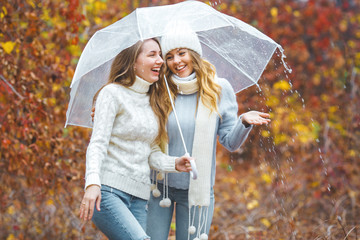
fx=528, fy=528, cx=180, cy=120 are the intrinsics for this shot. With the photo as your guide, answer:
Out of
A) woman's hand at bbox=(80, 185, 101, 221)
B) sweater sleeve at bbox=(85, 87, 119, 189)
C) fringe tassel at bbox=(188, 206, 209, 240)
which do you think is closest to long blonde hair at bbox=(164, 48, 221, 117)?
sweater sleeve at bbox=(85, 87, 119, 189)

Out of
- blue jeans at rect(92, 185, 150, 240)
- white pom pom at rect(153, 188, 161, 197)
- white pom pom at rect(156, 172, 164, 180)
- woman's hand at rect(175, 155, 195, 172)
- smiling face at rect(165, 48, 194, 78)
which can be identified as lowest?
white pom pom at rect(153, 188, 161, 197)

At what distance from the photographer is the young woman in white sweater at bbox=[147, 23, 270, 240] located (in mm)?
3170

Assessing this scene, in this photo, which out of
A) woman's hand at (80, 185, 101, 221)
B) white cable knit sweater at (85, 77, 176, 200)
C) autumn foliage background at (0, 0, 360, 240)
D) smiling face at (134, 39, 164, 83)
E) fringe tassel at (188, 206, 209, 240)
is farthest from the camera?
autumn foliage background at (0, 0, 360, 240)

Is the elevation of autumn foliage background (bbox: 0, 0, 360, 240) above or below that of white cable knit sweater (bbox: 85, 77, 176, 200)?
below

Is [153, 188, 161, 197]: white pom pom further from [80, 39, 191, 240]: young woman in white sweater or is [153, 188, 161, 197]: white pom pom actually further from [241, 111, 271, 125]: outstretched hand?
[241, 111, 271, 125]: outstretched hand

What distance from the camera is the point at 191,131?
10.6ft

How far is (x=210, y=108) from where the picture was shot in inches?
126

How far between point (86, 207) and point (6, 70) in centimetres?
244

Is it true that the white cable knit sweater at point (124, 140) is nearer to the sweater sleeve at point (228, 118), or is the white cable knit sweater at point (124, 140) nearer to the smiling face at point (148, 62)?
the smiling face at point (148, 62)

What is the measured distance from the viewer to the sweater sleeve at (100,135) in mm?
2652

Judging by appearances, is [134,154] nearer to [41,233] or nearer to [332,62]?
[41,233]

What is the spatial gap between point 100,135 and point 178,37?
32.2 inches

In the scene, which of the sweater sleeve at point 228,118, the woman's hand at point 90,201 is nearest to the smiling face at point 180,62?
the sweater sleeve at point 228,118

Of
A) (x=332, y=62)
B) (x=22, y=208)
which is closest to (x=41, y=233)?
(x=22, y=208)
